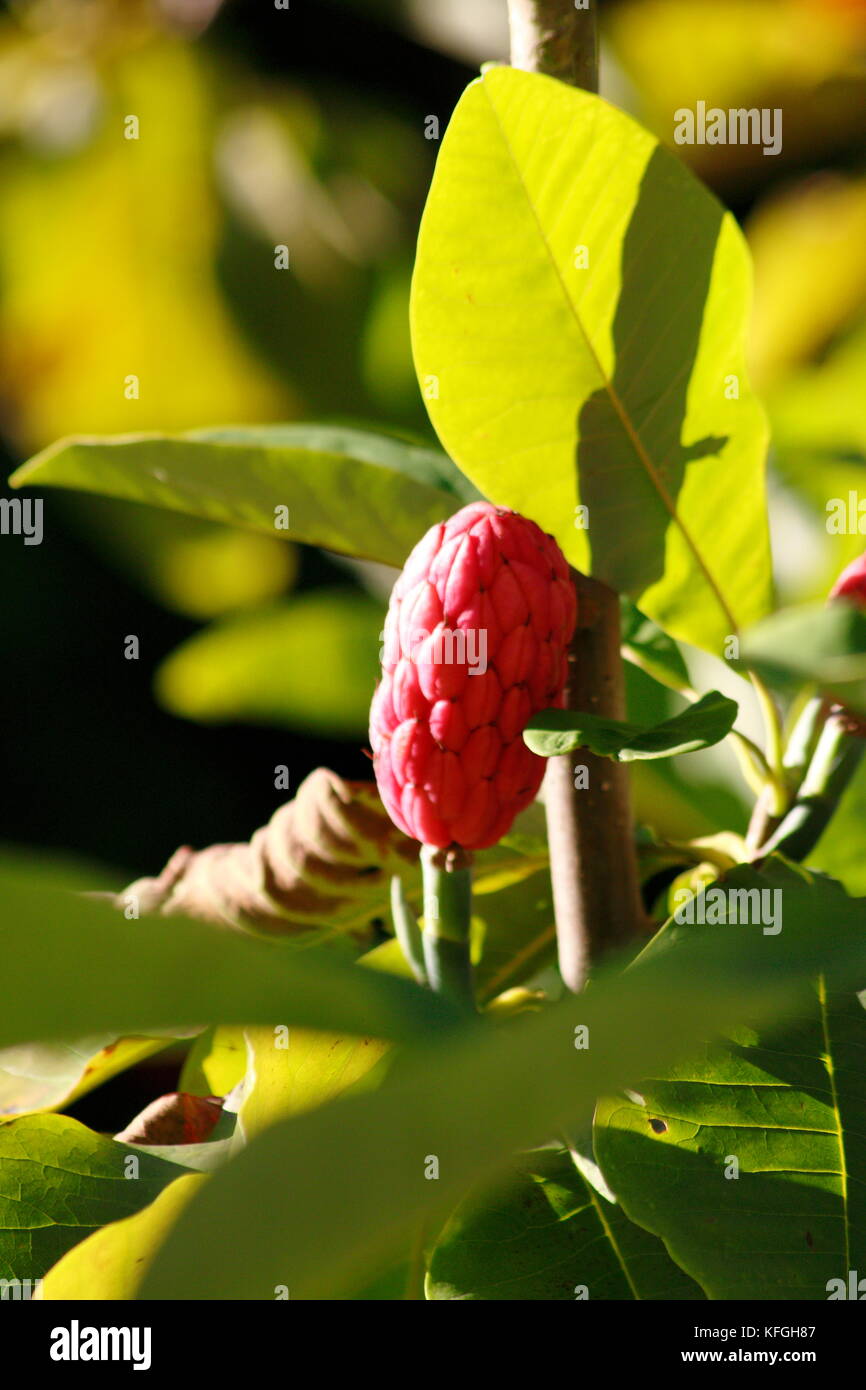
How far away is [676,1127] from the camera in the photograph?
34cm

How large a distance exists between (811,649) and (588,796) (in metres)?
0.13

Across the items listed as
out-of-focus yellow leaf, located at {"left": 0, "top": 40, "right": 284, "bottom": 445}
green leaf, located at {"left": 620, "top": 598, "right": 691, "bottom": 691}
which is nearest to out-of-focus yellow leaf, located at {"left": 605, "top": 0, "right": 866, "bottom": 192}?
out-of-focus yellow leaf, located at {"left": 0, "top": 40, "right": 284, "bottom": 445}

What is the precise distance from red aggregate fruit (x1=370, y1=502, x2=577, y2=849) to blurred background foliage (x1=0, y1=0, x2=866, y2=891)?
520 mm

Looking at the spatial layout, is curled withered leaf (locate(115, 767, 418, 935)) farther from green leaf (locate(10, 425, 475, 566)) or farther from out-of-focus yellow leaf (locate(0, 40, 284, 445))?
out-of-focus yellow leaf (locate(0, 40, 284, 445))

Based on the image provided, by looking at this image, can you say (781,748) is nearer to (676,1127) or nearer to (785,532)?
(676,1127)

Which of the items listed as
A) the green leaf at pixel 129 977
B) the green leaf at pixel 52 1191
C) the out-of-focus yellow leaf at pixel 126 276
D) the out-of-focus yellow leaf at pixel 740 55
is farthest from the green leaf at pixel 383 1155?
the out-of-focus yellow leaf at pixel 126 276

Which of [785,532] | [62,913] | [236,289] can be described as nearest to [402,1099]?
[62,913]

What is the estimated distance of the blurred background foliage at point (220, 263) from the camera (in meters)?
0.91

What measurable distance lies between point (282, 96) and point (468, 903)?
36.7 inches

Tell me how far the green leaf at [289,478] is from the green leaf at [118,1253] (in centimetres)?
19

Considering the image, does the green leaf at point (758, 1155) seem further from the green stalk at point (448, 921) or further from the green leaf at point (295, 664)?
the green leaf at point (295, 664)

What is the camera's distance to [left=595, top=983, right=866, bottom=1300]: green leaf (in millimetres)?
330

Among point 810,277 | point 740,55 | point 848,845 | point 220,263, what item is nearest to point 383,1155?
point 848,845

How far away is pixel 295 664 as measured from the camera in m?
0.61
